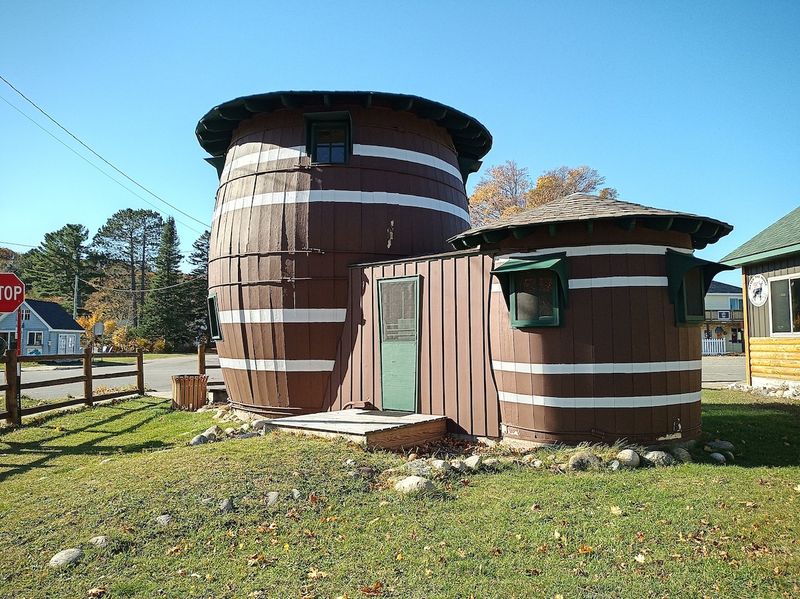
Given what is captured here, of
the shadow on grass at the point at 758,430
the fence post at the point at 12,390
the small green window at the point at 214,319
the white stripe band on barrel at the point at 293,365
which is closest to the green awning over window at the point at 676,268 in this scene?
the shadow on grass at the point at 758,430

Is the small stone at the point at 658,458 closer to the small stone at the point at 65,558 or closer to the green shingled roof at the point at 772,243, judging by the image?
the small stone at the point at 65,558

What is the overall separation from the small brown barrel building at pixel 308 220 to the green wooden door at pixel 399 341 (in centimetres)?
95

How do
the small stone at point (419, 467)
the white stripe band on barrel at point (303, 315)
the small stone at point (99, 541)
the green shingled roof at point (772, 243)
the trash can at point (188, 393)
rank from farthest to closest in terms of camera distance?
the trash can at point (188, 393) → the green shingled roof at point (772, 243) → the white stripe band on barrel at point (303, 315) → the small stone at point (419, 467) → the small stone at point (99, 541)

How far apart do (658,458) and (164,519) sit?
16.8 ft

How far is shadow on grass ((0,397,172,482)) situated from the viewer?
7855mm

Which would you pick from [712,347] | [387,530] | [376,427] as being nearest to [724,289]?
[712,347]

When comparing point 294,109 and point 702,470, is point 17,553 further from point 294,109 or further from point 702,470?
point 294,109

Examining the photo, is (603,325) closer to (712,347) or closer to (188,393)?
(188,393)

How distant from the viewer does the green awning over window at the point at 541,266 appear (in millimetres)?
6789

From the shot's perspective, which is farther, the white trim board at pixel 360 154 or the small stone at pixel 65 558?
the white trim board at pixel 360 154

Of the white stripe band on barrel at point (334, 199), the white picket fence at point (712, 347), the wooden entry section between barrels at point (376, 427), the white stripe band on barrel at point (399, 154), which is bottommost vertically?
the white picket fence at point (712, 347)

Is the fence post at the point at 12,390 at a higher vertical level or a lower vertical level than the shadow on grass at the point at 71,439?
higher

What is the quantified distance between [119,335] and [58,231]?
1721 centimetres

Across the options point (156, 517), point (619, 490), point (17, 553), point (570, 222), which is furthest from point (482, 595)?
point (570, 222)
